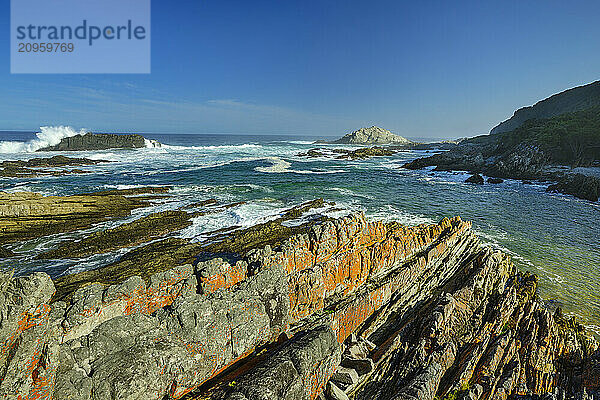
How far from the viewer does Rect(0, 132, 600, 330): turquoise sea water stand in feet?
51.4

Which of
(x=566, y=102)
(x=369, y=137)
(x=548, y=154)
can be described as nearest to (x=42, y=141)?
(x=548, y=154)

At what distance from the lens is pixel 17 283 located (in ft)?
15.4

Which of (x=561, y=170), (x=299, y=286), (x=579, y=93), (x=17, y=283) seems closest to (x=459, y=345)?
(x=299, y=286)

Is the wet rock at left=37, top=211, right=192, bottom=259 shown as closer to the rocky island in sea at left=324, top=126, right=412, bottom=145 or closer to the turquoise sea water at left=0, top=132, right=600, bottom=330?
the turquoise sea water at left=0, top=132, right=600, bottom=330

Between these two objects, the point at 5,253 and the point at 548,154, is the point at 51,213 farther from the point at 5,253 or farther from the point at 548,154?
the point at 548,154

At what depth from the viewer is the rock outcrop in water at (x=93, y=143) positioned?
78.2m

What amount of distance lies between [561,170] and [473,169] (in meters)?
13.0

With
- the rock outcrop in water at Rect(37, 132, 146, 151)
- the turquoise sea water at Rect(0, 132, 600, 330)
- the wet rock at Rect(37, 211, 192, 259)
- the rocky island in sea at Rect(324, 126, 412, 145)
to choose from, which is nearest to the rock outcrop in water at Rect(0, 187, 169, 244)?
the turquoise sea water at Rect(0, 132, 600, 330)

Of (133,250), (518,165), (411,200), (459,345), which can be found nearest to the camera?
(459,345)

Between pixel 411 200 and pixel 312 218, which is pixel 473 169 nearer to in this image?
pixel 411 200

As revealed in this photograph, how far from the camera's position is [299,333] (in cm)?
669

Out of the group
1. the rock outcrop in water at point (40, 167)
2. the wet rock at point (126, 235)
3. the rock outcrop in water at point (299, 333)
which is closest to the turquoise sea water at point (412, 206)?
the wet rock at point (126, 235)

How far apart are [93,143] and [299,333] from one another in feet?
316

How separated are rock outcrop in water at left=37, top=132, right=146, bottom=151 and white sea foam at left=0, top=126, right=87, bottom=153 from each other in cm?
154
